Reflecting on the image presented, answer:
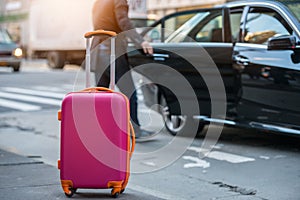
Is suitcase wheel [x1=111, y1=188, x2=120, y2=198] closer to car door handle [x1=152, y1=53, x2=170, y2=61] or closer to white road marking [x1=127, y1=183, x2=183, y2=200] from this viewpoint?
white road marking [x1=127, y1=183, x2=183, y2=200]

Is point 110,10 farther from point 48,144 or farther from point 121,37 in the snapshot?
point 48,144

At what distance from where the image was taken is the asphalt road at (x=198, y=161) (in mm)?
5344

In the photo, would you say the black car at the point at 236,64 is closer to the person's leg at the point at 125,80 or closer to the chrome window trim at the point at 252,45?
the chrome window trim at the point at 252,45

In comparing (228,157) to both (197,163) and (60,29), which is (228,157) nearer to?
(197,163)

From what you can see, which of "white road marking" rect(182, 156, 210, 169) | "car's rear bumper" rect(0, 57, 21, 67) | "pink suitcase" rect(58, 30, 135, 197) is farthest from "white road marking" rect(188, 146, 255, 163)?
"car's rear bumper" rect(0, 57, 21, 67)

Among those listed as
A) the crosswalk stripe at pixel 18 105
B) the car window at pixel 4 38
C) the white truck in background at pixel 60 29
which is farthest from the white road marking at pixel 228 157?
the white truck in background at pixel 60 29

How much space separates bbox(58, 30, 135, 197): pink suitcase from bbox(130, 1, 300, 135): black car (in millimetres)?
2628

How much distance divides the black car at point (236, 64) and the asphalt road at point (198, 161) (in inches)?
13.9

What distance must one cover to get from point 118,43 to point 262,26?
65.8 inches

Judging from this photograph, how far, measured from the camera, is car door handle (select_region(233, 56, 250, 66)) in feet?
23.8

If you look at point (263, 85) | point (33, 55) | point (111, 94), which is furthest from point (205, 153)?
point (33, 55)

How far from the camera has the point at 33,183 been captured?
17.7ft

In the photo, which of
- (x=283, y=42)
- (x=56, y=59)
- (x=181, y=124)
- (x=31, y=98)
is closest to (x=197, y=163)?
(x=283, y=42)

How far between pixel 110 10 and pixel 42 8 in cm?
A: 2640
